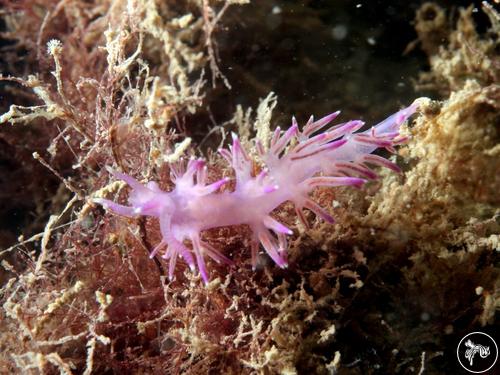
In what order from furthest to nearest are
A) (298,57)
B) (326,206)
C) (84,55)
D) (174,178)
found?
(298,57)
(84,55)
(326,206)
(174,178)

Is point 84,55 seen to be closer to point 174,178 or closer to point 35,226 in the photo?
point 35,226

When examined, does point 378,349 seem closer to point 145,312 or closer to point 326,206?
point 326,206

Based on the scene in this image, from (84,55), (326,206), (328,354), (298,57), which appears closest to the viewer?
(328,354)

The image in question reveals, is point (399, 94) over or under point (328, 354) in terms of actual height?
over

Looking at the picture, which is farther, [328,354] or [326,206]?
[326,206]

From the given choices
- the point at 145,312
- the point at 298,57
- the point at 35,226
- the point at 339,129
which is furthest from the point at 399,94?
the point at 35,226

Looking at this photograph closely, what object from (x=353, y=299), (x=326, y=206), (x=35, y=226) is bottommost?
(x=35, y=226)

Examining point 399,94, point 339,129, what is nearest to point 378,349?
point 339,129
